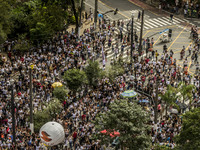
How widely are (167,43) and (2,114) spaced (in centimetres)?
2746

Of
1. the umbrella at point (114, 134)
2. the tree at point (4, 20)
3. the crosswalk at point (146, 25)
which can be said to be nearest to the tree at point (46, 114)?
the umbrella at point (114, 134)

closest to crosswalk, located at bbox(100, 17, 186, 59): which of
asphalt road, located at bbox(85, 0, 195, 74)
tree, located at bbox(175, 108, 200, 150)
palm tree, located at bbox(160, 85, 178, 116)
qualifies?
asphalt road, located at bbox(85, 0, 195, 74)

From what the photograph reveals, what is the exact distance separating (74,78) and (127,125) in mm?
14262

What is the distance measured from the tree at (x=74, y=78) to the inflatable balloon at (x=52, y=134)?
9.11m

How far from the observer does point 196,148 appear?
32531 millimetres

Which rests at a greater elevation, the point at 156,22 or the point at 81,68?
the point at 81,68

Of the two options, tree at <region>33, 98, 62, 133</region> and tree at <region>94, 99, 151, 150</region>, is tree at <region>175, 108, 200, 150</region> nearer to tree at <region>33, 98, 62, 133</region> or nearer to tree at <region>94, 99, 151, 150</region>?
tree at <region>94, 99, 151, 150</region>

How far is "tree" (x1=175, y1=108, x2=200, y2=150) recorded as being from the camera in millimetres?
32562

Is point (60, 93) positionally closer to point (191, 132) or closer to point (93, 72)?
point (93, 72)

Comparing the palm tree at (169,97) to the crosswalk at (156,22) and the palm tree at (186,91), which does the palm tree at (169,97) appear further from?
the crosswalk at (156,22)

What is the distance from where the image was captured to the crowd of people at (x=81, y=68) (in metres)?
43.4

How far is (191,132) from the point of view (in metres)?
33.0

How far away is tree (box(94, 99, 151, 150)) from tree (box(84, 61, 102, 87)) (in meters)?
13.4

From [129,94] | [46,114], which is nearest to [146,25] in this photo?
[129,94]
